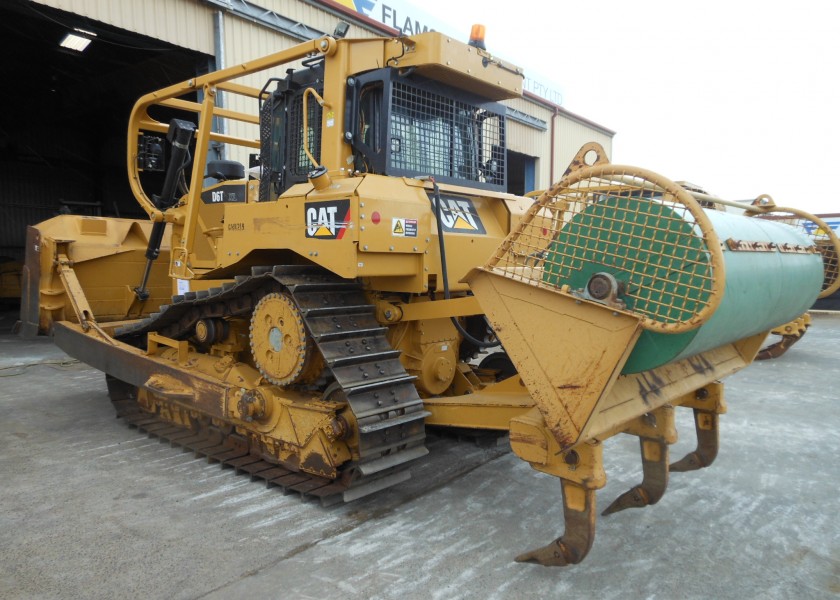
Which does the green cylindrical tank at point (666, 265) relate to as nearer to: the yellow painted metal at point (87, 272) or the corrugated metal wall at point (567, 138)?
the yellow painted metal at point (87, 272)

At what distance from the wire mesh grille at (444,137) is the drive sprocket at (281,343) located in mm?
1199

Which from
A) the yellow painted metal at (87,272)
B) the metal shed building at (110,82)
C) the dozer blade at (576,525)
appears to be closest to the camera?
the dozer blade at (576,525)

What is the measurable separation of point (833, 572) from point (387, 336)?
2.80 meters

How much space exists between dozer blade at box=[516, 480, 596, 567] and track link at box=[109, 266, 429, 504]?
1.09 metres

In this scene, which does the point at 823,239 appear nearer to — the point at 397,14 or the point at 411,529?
the point at 411,529

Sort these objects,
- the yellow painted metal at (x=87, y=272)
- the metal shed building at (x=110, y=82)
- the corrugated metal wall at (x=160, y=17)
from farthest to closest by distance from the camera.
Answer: the metal shed building at (x=110, y=82), the corrugated metal wall at (x=160, y=17), the yellow painted metal at (x=87, y=272)

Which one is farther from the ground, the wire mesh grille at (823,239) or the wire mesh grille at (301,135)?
the wire mesh grille at (301,135)

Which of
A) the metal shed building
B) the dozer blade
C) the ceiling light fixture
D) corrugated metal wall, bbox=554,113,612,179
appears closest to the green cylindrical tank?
the dozer blade

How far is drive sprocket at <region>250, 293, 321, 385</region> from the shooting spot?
3.60 metres

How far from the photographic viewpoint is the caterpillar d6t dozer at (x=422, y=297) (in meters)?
2.54

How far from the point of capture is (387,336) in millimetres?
4109

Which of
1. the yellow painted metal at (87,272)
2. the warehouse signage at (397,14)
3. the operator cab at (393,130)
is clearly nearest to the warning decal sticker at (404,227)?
the operator cab at (393,130)

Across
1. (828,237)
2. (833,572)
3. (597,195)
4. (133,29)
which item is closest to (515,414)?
(597,195)

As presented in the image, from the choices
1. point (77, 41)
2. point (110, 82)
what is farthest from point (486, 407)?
point (110, 82)
